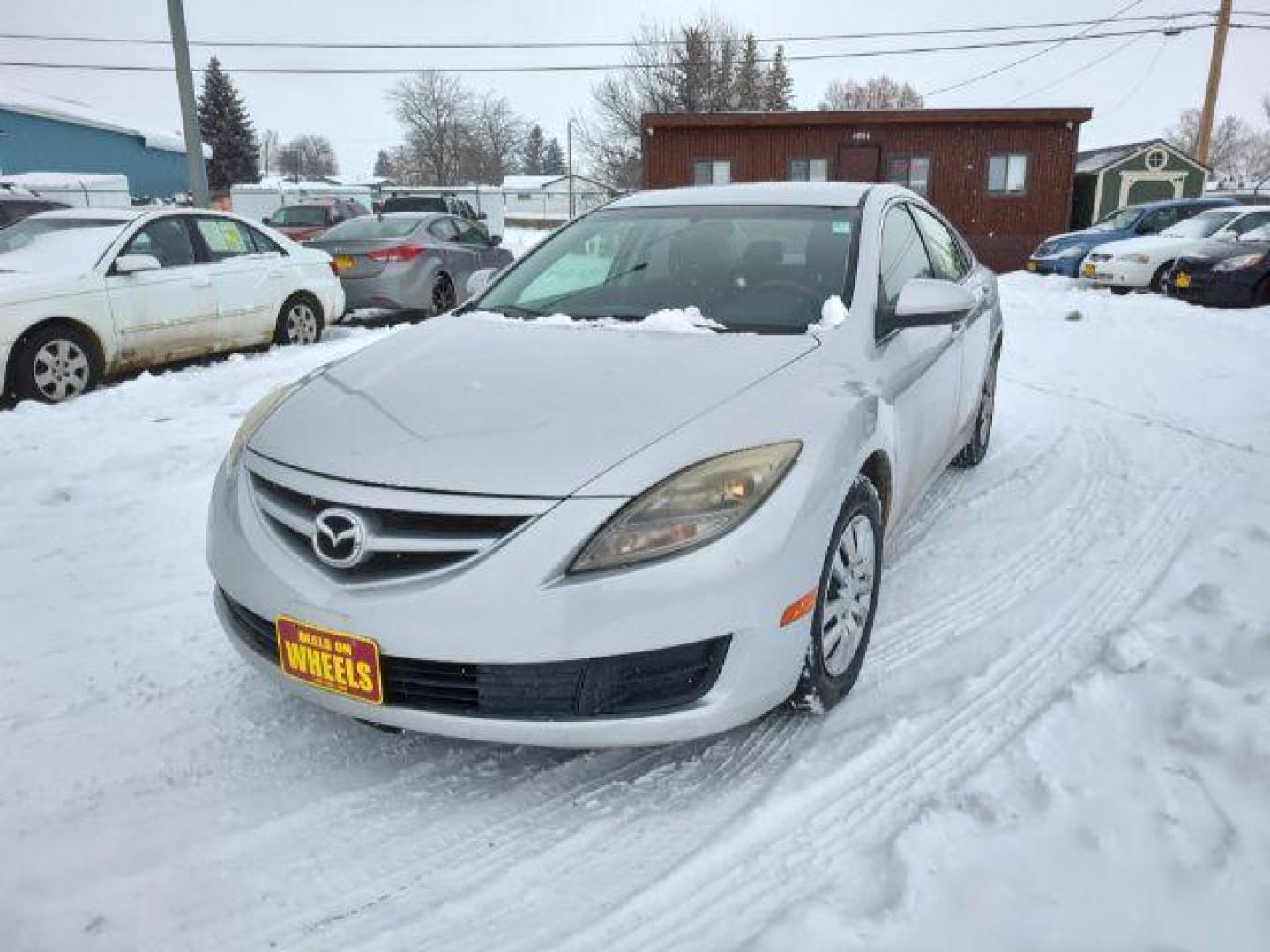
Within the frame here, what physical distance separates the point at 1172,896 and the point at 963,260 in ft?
11.8

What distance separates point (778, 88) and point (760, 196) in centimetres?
5523

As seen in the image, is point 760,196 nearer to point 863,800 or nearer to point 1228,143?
point 863,800

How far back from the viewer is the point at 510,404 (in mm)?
2443

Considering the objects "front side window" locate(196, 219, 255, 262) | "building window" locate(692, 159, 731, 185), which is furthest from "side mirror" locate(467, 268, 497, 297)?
"building window" locate(692, 159, 731, 185)

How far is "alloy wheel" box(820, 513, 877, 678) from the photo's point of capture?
250cm

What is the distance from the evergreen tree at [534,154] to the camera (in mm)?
100812

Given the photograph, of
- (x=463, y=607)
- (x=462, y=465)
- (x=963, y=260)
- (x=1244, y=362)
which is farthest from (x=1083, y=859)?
(x=1244, y=362)

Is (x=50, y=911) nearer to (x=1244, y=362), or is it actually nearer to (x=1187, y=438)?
(x=1187, y=438)

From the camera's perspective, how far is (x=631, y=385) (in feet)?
8.21

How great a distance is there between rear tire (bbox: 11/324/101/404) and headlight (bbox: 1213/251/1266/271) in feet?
42.5

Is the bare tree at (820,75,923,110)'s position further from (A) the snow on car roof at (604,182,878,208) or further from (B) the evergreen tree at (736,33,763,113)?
(A) the snow on car roof at (604,182,878,208)

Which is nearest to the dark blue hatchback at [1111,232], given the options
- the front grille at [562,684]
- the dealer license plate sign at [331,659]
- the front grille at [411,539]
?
the front grille at [562,684]

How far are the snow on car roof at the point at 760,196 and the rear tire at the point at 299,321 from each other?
218 inches

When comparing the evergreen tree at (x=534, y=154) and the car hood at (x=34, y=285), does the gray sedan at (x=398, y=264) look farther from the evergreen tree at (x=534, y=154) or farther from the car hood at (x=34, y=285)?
the evergreen tree at (x=534, y=154)
